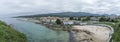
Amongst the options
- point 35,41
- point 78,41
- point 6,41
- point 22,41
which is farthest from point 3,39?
point 78,41

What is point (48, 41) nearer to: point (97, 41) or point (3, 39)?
point (97, 41)

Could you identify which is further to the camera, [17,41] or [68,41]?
[68,41]

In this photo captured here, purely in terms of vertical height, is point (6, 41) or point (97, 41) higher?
point (6, 41)

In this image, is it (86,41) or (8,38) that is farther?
(86,41)

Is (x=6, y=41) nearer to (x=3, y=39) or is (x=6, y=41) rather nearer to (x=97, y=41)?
(x=3, y=39)

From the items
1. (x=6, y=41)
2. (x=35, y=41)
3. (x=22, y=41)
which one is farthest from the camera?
(x=35, y=41)

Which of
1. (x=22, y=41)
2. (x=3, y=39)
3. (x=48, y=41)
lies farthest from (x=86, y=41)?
(x=3, y=39)

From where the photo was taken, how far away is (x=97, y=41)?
47.9 metres

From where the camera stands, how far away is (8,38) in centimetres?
2195

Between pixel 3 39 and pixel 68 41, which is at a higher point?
pixel 3 39

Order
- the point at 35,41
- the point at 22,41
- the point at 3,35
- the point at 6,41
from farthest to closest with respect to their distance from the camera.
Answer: the point at 35,41
the point at 22,41
the point at 3,35
the point at 6,41

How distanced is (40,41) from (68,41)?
19.8 ft

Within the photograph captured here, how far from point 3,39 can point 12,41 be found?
4.02 feet

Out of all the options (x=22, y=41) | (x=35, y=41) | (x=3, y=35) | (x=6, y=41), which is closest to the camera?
(x=6, y=41)
